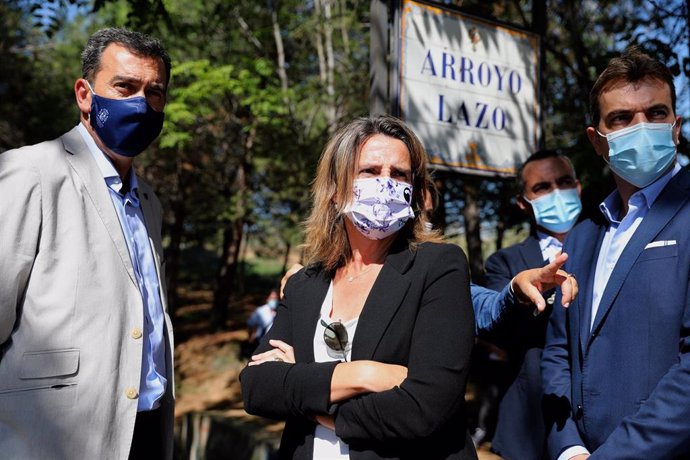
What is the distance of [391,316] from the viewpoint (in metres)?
2.07

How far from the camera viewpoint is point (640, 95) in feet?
7.55

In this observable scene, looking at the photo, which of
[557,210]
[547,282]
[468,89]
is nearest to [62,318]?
[547,282]

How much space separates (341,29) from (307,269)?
40.3 ft

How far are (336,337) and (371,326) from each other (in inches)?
5.6

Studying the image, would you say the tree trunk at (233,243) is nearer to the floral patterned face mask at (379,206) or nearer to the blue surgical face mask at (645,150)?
the floral patterned face mask at (379,206)

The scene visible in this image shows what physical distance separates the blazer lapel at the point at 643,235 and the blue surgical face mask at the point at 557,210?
1.04 m

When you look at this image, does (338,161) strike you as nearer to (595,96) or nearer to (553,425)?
Result: (595,96)

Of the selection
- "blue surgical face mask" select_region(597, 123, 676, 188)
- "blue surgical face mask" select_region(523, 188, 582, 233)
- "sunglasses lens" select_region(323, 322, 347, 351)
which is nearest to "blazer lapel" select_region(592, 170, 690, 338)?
"blue surgical face mask" select_region(597, 123, 676, 188)

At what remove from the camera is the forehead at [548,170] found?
332 cm

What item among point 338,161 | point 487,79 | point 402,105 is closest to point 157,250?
point 338,161

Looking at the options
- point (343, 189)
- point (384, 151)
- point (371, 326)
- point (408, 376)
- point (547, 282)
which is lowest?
point (408, 376)

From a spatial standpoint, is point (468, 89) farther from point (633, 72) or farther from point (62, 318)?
point (62, 318)

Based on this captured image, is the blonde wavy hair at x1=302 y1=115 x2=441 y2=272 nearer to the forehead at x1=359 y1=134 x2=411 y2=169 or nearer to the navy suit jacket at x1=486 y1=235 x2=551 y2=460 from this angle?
the forehead at x1=359 y1=134 x2=411 y2=169

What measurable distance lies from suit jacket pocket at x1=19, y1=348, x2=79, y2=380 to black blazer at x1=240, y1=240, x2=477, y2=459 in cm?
63
